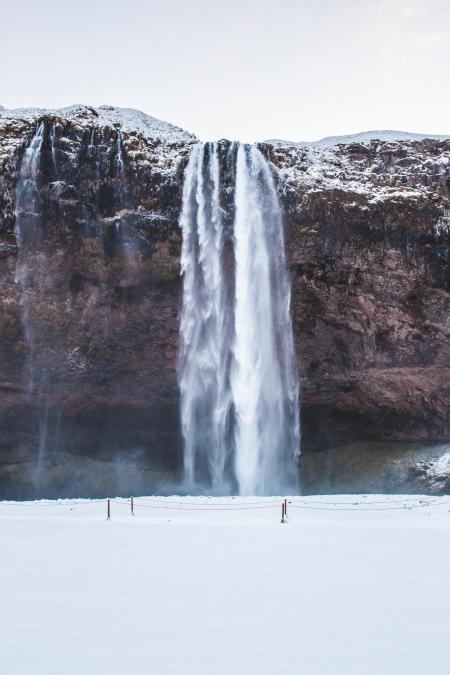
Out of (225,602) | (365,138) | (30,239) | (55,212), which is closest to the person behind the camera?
(225,602)

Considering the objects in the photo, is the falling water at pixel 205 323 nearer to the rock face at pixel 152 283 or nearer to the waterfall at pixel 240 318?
the waterfall at pixel 240 318

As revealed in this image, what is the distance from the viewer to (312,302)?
27188 mm

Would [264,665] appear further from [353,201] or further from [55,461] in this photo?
[55,461]

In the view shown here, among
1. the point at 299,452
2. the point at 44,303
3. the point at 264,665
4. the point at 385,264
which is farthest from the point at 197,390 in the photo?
the point at 264,665

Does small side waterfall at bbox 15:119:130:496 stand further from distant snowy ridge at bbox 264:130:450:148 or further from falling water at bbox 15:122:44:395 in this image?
distant snowy ridge at bbox 264:130:450:148

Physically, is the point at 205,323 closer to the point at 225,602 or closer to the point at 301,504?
the point at 301,504

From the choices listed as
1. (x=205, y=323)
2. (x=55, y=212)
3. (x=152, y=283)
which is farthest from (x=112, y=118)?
(x=205, y=323)

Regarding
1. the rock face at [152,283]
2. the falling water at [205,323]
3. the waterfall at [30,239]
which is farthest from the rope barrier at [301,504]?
the waterfall at [30,239]

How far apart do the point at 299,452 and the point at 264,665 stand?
2378 centimetres

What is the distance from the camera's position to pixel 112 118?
27.2 m

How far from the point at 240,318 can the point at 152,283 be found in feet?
12.7

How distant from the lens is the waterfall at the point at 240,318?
26125 millimetres

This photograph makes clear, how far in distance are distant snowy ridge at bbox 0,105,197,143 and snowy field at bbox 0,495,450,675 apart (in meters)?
18.7

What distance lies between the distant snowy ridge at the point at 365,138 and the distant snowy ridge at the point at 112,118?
4.16 meters
